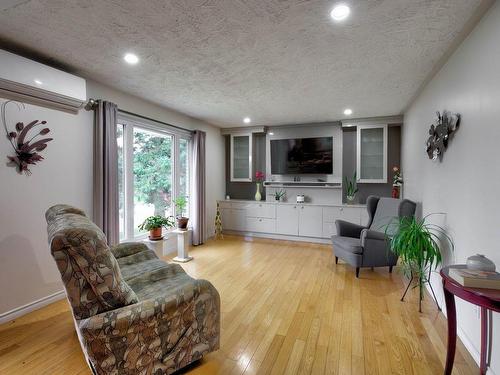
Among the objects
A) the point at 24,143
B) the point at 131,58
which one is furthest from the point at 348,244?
the point at 24,143

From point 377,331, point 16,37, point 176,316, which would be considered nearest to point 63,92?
point 16,37

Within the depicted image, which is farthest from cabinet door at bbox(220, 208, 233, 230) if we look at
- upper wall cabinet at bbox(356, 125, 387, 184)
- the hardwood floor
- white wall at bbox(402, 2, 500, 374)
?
white wall at bbox(402, 2, 500, 374)

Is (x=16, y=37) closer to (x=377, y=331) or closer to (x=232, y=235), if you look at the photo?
(x=377, y=331)

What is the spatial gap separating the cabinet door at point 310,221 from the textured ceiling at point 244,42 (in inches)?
89.8

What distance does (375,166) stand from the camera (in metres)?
4.95

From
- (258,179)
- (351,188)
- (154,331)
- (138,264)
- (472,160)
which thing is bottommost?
(154,331)

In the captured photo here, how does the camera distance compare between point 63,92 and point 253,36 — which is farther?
point 63,92

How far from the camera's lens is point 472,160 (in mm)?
1903

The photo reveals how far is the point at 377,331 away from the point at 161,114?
3.96 metres

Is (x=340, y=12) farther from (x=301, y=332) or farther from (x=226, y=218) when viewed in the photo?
(x=226, y=218)

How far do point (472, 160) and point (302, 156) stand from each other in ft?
11.7

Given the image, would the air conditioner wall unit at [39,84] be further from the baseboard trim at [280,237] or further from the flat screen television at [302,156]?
the baseboard trim at [280,237]

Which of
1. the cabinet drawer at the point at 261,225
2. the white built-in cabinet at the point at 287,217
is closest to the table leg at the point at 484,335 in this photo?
the white built-in cabinet at the point at 287,217

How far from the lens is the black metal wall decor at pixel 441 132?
87.7 inches
